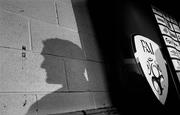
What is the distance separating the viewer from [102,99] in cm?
109

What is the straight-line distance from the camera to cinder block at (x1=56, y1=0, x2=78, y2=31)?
1141 mm

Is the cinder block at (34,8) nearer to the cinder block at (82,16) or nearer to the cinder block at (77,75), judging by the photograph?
the cinder block at (82,16)

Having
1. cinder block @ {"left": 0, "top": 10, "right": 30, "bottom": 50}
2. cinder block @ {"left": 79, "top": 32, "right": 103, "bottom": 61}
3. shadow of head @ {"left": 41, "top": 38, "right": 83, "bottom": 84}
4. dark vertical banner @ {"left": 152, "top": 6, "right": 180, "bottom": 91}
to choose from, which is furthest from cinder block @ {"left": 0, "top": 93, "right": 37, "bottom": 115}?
dark vertical banner @ {"left": 152, "top": 6, "right": 180, "bottom": 91}

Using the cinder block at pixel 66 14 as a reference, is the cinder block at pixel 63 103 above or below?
below

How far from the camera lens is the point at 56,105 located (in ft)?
2.81

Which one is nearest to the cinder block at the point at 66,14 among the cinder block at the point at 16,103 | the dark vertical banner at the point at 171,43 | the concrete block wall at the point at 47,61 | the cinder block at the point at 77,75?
the concrete block wall at the point at 47,61

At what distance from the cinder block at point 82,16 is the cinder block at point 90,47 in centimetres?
5

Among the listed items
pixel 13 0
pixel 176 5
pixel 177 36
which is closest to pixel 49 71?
pixel 13 0

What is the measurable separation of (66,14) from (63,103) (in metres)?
0.64

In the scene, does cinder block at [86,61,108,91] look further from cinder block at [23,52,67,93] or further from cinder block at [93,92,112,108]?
cinder block at [23,52,67,93]

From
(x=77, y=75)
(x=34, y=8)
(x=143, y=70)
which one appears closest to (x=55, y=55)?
(x=77, y=75)

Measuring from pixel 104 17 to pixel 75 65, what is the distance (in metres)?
0.52

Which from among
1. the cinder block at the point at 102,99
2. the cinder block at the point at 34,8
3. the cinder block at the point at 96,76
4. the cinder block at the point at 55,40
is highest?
the cinder block at the point at 34,8

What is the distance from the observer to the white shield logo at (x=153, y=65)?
1090mm
